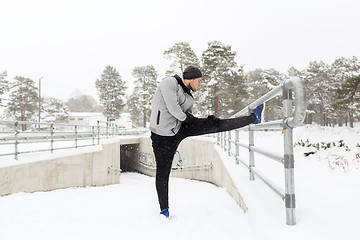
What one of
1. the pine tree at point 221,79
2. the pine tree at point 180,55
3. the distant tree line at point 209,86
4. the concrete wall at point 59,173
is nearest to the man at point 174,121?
the concrete wall at point 59,173

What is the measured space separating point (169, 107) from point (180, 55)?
94.1ft

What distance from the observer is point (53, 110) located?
49875 mm

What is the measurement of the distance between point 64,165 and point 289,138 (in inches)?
280

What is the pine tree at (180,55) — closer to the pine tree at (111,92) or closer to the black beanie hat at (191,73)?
the pine tree at (111,92)

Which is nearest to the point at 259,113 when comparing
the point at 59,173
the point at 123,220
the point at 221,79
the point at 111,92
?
the point at 123,220

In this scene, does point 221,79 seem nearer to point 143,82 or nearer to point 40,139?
point 143,82

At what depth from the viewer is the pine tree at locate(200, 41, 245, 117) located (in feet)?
96.4

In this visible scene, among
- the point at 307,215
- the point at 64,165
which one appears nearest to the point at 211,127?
the point at 307,215

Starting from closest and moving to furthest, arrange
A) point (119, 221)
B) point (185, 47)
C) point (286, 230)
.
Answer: point (286, 230) → point (119, 221) → point (185, 47)

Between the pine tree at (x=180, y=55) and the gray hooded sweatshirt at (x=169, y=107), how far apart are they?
27815 millimetres

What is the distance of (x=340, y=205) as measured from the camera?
2006mm

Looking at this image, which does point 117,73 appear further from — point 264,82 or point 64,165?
point 64,165

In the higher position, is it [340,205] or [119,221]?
[340,205]

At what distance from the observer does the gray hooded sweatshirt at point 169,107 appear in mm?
2520
